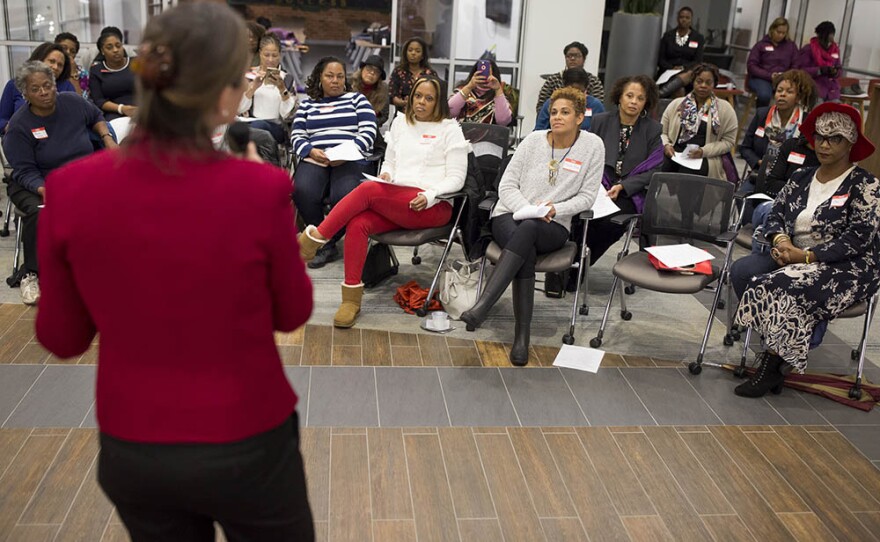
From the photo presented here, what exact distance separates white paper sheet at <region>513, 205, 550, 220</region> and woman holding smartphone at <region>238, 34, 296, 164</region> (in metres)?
2.84

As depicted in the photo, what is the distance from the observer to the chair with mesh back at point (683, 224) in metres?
4.44

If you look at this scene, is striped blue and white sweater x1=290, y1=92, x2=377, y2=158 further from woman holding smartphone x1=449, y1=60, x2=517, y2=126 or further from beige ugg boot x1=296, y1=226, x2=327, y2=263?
woman holding smartphone x1=449, y1=60, x2=517, y2=126

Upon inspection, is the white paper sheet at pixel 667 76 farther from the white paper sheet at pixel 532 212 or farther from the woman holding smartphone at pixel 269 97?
the white paper sheet at pixel 532 212

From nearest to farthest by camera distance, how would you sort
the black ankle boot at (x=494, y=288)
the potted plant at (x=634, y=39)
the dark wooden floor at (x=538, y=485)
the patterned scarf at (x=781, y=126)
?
the dark wooden floor at (x=538, y=485) < the black ankle boot at (x=494, y=288) < the patterned scarf at (x=781, y=126) < the potted plant at (x=634, y=39)

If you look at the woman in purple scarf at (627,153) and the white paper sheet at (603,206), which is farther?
the woman in purple scarf at (627,153)

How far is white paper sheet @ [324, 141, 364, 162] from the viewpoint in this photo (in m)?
5.75

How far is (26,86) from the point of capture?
4.91 m

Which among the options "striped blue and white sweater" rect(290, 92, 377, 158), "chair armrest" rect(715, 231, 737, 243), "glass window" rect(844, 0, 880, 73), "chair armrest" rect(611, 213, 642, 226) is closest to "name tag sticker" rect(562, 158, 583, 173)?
"chair armrest" rect(611, 213, 642, 226)

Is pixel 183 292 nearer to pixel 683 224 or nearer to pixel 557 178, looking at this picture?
pixel 557 178

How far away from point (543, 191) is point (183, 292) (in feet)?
11.9

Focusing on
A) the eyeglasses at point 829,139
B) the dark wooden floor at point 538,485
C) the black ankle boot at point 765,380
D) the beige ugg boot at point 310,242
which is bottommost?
the dark wooden floor at point 538,485

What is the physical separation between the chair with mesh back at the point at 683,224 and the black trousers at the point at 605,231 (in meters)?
0.32

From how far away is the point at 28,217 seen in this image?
201 inches

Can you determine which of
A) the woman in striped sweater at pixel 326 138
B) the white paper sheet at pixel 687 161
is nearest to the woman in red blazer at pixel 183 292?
the woman in striped sweater at pixel 326 138
